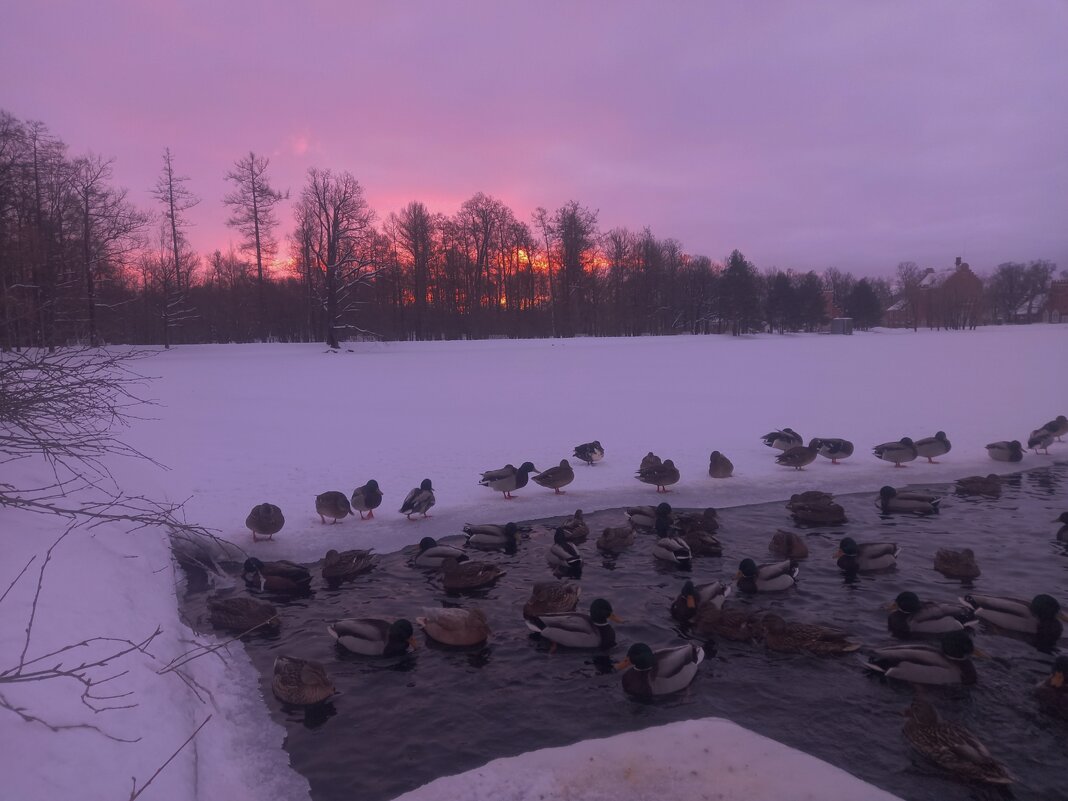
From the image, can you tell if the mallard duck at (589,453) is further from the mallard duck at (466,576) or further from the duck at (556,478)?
the mallard duck at (466,576)

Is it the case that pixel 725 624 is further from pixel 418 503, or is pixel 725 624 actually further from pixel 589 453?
pixel 589 453

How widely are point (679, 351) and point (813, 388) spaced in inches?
606

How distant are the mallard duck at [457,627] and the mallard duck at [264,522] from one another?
3867 mm

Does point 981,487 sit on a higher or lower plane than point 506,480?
lower

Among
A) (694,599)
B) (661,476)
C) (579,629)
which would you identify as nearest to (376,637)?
(579,629)

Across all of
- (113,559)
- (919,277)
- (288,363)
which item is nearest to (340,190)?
(288,363)

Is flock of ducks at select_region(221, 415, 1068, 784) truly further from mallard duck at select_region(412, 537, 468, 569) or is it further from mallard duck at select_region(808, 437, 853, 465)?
mallard duck at select_region(808, 437, 853, 465)

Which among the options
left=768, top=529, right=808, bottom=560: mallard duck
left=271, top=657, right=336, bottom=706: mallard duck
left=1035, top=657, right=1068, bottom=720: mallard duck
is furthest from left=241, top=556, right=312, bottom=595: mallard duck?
left=1035, top=657, right=1068, bottom=720: mallard duck

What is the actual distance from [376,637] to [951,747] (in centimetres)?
481

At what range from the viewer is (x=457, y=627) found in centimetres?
662

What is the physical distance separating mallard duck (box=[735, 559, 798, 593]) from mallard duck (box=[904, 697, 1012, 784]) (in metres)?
2.69

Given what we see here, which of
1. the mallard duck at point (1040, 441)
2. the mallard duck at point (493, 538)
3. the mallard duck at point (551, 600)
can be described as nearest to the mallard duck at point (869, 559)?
the mallard duck at point (551, 600)

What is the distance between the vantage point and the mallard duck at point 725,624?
22.0ft

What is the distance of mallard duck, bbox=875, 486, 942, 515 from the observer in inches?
423
